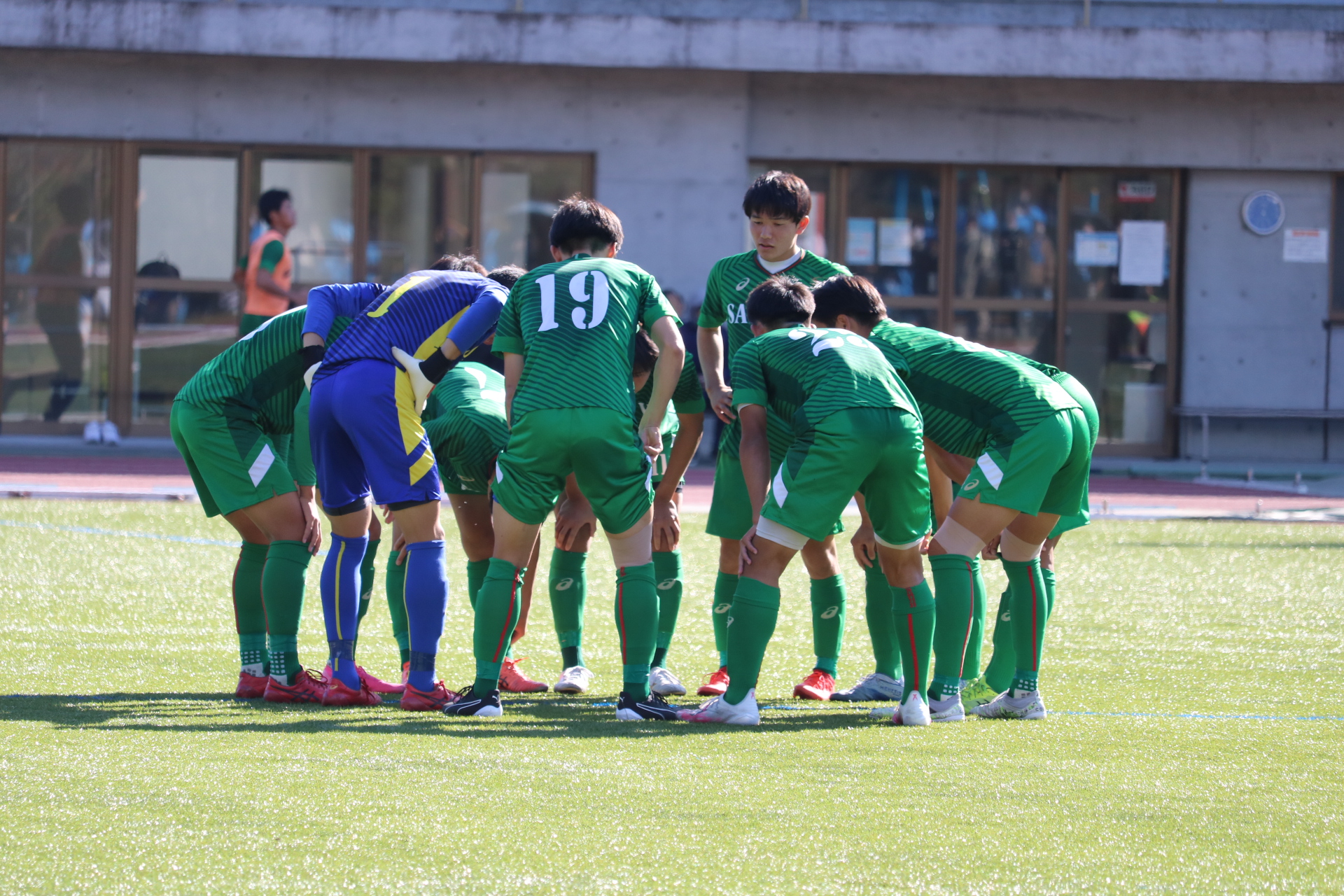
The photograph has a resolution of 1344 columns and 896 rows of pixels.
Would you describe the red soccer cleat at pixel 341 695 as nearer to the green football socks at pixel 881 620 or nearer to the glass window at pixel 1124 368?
the green football socks at pixel 881 620

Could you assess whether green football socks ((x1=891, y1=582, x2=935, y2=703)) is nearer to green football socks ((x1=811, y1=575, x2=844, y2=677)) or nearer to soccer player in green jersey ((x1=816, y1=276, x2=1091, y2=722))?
soccer player in green jersey ((x1=816, y1=276, x2=1091, y2=722))

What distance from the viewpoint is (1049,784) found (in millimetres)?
4266

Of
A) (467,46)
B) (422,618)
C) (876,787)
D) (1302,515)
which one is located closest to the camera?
(876,787)

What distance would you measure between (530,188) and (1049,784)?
14.3 metres

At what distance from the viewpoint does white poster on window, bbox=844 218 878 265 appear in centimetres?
1803

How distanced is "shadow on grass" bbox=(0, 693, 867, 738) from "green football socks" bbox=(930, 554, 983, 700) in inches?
13.0

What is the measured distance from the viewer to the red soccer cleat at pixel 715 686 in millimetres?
5801

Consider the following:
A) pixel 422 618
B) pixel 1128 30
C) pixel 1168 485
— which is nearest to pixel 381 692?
pixel 422 618

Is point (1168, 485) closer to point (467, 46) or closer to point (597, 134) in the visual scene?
point (597, 134)

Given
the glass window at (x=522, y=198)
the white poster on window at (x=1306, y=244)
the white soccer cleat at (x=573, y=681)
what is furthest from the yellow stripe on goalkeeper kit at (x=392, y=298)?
the white poster on window at (x=1306, y=244)

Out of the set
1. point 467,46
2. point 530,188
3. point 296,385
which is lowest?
point 296,385

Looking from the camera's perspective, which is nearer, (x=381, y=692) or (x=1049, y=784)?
Answer: (x=1049, y=784)

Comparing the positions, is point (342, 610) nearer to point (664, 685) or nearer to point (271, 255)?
point (664, 685)

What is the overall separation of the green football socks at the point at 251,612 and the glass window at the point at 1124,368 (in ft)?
46.0
